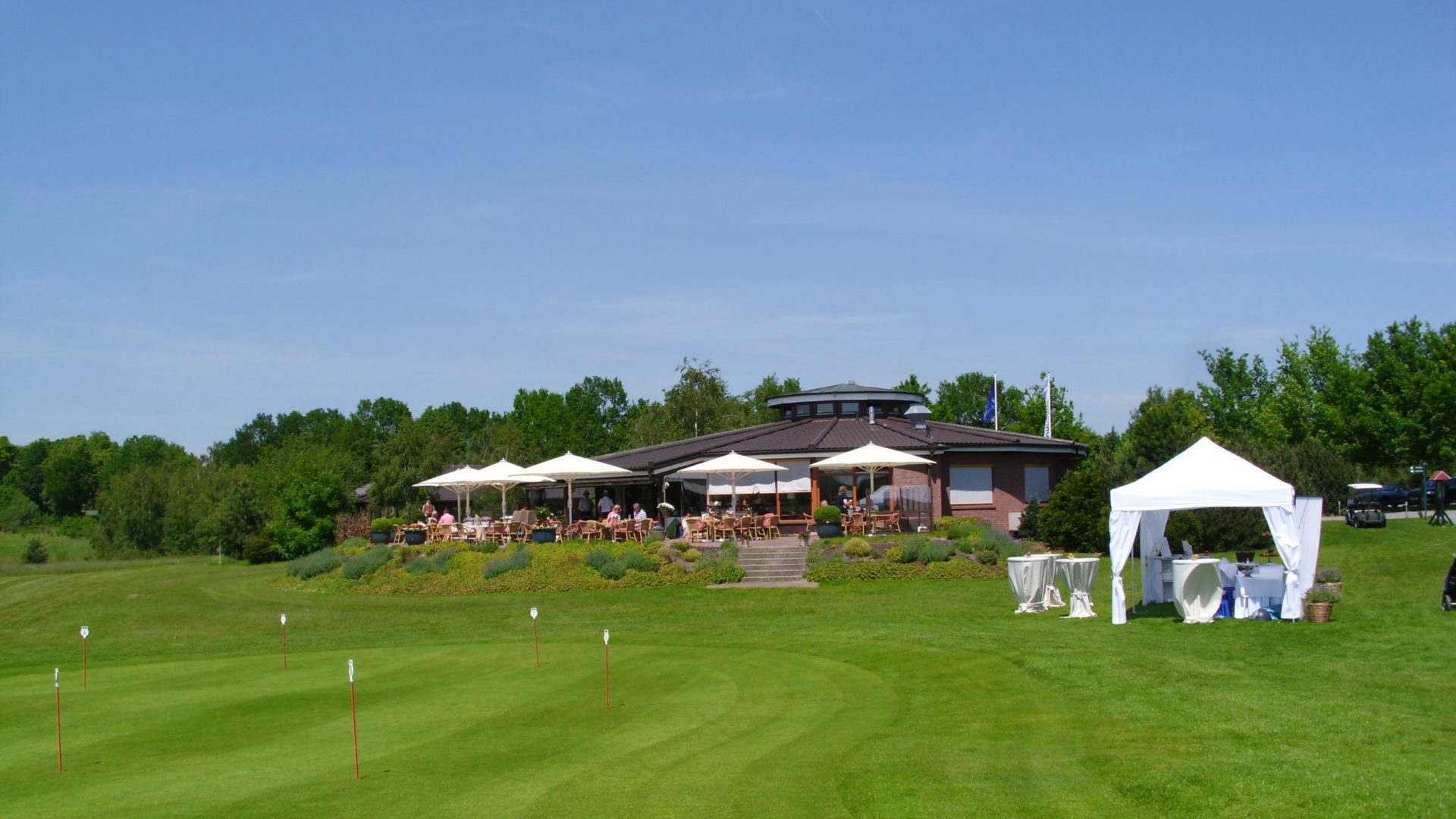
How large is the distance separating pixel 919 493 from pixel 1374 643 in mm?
20812

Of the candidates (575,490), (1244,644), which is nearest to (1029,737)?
(1244,644)

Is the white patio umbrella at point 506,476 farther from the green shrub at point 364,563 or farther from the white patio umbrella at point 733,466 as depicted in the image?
the white patio umbrella at point 733,466

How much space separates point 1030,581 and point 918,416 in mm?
21031

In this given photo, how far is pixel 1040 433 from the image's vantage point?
2672 inches

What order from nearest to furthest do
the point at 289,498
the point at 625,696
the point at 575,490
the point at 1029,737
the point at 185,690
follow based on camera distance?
1. the point at 1029,737
2. the point at 625,696
3. the point at 185,690
4. the point at 575,490
5. the point at 289,498

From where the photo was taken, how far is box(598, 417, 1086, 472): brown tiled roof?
3809cm

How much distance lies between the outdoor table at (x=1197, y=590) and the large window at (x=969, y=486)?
18.9 meters

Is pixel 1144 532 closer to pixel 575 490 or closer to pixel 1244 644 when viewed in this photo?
pixel 1244 644

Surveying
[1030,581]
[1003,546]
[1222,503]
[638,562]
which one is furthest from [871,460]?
[1222,503]

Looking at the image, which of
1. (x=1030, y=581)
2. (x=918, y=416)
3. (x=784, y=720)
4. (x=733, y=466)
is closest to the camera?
(x=784, y=720)

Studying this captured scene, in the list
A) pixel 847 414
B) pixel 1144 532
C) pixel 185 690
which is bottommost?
pixel 185 690

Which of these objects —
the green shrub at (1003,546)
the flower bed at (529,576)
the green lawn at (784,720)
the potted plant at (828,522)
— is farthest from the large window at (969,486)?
the green lawn at (784,720)

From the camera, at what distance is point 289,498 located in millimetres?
52406

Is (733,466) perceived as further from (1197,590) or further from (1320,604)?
(1320,604)
